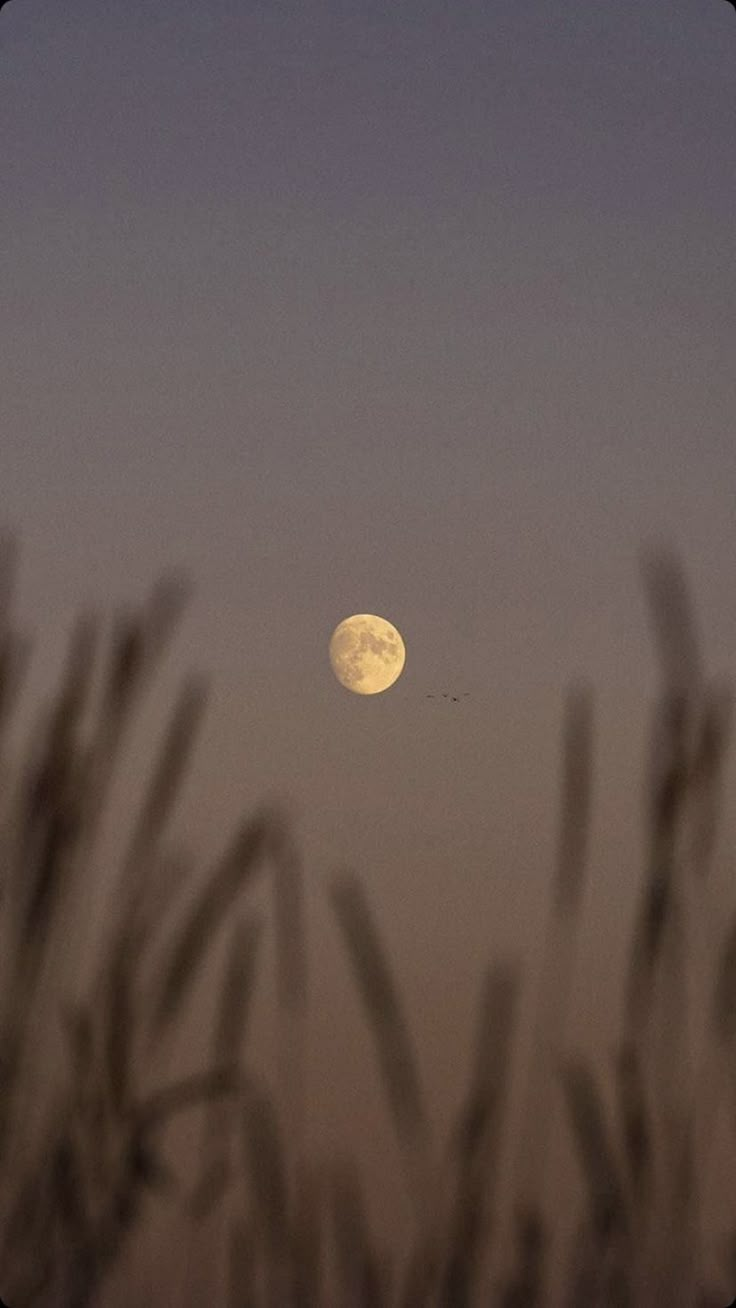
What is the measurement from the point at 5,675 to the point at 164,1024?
441 millimetres

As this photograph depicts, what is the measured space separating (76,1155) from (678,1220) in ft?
2.44

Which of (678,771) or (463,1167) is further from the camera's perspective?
(463,1167)

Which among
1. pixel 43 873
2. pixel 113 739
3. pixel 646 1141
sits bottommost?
pixel 646 1141

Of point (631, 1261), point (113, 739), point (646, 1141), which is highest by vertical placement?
point (113, 739)

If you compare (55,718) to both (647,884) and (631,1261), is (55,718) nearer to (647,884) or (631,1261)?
(647,884)

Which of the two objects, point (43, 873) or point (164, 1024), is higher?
point (43, 873)

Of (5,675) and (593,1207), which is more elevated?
(5,675)

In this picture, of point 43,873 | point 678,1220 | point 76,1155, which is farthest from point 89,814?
point 678,1220

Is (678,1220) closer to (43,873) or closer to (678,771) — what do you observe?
(678,771)

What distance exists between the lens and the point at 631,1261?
1.75 metres

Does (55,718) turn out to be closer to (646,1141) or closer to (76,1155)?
(76,1155)

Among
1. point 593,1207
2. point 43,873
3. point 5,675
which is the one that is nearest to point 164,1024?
point 43,873

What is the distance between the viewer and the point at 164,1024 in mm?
1667

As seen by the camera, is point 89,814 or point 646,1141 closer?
point 89,814
